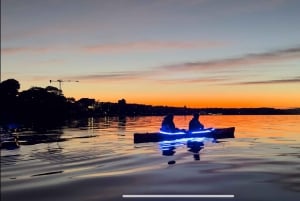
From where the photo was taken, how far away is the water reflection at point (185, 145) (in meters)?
30.2

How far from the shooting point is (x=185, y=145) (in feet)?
118

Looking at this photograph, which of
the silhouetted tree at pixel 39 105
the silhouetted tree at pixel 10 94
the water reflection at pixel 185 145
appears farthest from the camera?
the silhouetted tree at pixel 39 105

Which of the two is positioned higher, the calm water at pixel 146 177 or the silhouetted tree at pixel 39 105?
the silhouetted tree at pixel 39 105

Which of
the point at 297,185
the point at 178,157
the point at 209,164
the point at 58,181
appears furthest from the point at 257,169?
the point at 58,181

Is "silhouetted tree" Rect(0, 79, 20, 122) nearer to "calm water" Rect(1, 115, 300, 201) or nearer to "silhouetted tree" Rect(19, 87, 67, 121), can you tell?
"silhouetted tree" Rect(19, 87, 67, 121)

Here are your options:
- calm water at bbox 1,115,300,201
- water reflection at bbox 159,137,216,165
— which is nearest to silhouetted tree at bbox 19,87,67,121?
water reflection at bbox 159,137,216,165

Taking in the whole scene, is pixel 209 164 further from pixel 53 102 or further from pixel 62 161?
pixel 53 102

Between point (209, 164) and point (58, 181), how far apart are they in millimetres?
10128

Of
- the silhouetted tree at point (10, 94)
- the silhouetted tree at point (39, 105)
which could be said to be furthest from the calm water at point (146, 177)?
the silhouetted tree at point (39, 105)

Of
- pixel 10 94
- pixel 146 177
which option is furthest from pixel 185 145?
pixel 10 94

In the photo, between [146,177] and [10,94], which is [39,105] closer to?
[10,94]

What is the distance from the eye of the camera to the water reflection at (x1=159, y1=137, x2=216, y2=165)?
30.2 meters

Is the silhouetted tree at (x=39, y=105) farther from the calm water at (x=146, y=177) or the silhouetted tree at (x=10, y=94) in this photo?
the calm water at (x=146, y=177)

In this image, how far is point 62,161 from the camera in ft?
78.2
